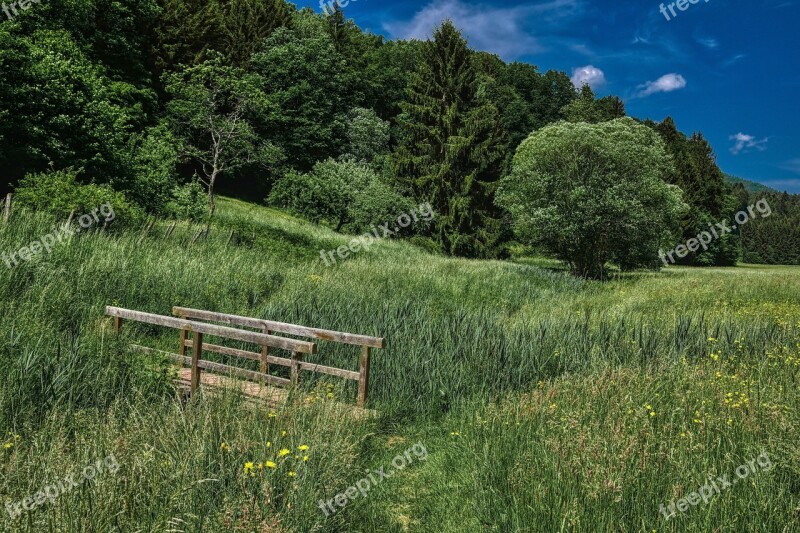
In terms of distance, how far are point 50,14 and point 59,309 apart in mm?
23124

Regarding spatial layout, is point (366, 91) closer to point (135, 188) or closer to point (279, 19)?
point (279, 19)

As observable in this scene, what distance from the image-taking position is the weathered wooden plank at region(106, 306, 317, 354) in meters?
6.81

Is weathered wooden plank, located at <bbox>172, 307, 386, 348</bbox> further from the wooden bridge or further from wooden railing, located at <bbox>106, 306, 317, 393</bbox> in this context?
wooden railing, located at <bbox>106, 306, 317, 393</bbox>

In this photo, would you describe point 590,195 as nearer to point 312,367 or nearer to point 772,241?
point 312,367

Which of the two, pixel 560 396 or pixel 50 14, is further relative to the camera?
pixel 50 14

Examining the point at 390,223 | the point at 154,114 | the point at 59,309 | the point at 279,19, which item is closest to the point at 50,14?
the point at 154,114

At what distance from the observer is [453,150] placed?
37906mm

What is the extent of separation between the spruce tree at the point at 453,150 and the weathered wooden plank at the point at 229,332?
3066 centimetres

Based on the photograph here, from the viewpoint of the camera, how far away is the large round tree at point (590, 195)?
23.8 m

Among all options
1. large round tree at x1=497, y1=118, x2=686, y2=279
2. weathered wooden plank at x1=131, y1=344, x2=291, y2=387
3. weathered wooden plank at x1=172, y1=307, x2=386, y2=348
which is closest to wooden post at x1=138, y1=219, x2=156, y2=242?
weathered wooden plank at x1=172, y1=307, x2=386, y2=348

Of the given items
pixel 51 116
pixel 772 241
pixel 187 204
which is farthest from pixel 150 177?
pixel 772 241

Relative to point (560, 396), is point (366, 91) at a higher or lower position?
higher

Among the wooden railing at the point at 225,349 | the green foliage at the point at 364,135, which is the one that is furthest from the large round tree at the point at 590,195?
the green foliage at the point at 364,135

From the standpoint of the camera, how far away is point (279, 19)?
4969 cm
